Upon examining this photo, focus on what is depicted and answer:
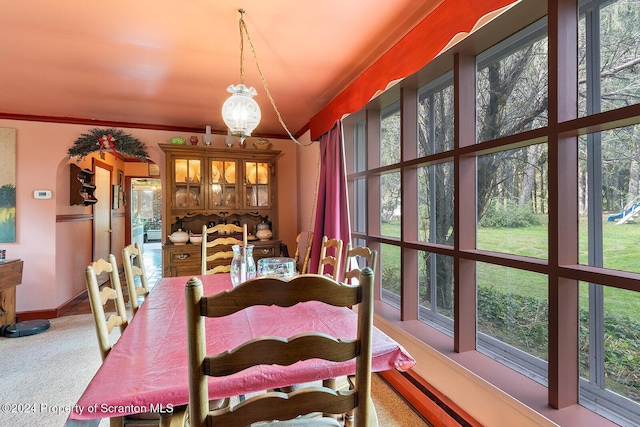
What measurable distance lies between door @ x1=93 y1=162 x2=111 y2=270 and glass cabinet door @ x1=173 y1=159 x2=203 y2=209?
6.07 ft

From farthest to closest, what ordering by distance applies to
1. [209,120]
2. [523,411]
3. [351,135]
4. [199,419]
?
[209,120], [351,135], [523,411], [199,419]

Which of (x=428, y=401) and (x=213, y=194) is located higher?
(x=213, y=194)

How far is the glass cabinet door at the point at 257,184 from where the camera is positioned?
404cm

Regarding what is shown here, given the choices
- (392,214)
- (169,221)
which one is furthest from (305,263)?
(169,221)

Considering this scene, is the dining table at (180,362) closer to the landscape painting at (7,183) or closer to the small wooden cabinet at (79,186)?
the landscape painting at (7,183)

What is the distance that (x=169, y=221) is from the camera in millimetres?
3738

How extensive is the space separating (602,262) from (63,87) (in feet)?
13.0

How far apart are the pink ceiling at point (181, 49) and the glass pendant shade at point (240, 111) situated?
0.41m

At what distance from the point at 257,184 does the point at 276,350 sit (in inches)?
137

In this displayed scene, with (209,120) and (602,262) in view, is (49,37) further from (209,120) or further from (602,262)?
(602,262)

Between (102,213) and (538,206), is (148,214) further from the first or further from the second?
(538,206)

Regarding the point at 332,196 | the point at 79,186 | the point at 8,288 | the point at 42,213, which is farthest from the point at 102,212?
the point at 332,196

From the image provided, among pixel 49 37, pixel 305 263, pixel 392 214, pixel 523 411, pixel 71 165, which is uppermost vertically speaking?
pixel 49 37

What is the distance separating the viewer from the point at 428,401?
1752mm
